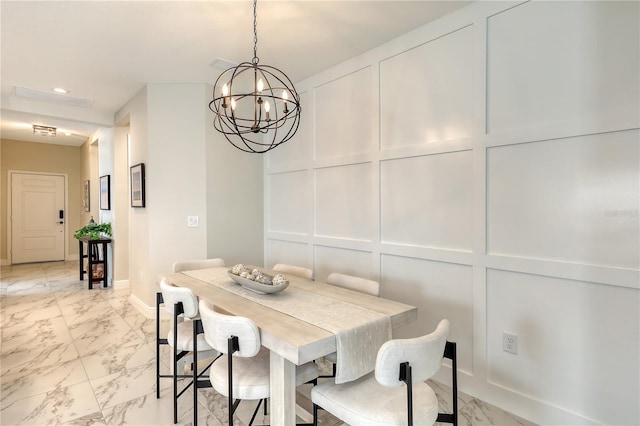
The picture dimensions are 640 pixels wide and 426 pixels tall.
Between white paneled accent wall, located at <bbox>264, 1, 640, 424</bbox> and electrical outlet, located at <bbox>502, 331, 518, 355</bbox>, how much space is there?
0.02 meters

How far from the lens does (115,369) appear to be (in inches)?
105

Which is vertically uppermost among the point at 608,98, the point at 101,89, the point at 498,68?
the point at 101,89

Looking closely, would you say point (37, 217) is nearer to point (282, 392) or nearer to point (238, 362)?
point (238, 362)

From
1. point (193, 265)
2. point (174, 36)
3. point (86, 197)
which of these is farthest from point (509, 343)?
point (86, 197)

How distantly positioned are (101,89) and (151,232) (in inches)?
71.0

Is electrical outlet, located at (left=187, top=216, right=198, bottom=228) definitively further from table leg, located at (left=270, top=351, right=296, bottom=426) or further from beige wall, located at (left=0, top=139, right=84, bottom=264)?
beige wall, located at (left=0, top=139, right=84, bottom=264)

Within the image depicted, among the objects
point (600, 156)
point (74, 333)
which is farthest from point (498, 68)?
point (74, 333)

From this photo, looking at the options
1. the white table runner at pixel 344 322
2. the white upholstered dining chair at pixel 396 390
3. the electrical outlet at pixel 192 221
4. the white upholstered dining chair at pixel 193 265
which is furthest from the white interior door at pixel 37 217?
the white upholstered dining chair at pixel 396 390

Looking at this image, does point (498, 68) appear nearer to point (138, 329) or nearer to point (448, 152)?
point (448, 152)

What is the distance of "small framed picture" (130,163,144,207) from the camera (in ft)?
12.9

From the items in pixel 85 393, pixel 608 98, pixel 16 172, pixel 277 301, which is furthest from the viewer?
pixel 16 172

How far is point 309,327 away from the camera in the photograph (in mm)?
1503

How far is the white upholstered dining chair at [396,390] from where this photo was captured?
126cm

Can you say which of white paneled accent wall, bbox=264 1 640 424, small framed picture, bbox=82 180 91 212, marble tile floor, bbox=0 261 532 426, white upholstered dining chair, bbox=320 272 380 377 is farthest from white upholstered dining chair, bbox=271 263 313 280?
small framed picture, bbox=82 180 91 212
